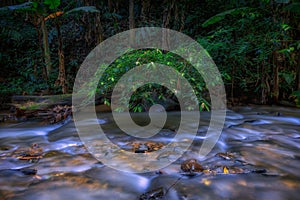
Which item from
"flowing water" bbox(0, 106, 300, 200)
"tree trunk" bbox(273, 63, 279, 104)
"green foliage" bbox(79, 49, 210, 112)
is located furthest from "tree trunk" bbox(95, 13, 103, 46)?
"tree trunk" bbox(273, 63, 279, 104)

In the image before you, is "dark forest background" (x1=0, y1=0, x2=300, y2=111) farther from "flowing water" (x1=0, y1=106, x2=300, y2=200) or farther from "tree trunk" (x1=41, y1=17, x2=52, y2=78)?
"flowing water" (x1=0, y1=106, x2=300, y2=200)

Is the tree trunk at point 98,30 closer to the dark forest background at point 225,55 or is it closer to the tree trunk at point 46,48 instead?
the dark forest background at point 225,55

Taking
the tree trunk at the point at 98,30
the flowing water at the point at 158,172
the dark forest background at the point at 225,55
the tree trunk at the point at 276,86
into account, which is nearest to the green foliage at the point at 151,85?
the dark forest background at the point at 225,55

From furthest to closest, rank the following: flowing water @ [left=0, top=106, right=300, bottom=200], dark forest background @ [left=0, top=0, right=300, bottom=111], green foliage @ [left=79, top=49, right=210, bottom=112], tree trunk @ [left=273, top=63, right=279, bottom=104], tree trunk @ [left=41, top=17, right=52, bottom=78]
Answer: tree trunk @ [left=41, top=17, right=52, bottom=78], tree trunk @ [left=273, top=63, right=279, bottom=104], dark forest background @ [left=0, top=0, right=300, bottom=111], green foliage @ [left=79, top=49, right=210, bottom=112], flowing water @ [left=0, top=106, right=300, bottom=200]

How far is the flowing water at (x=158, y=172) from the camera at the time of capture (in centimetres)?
152

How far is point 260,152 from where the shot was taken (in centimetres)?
231

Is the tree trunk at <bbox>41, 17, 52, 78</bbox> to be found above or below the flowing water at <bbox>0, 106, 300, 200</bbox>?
above

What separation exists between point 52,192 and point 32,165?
2.06ft

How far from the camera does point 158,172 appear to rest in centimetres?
186

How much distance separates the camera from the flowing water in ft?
4.99

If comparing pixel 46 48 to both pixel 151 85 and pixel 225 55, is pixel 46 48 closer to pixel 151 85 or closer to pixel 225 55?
pixel 151 85

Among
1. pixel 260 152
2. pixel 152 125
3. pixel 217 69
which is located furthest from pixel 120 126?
pixel 217 69

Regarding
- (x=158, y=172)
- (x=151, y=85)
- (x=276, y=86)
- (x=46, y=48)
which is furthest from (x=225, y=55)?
(x=46, y=48)

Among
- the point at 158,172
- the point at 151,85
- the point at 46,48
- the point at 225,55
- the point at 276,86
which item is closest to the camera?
the point at 158,172
